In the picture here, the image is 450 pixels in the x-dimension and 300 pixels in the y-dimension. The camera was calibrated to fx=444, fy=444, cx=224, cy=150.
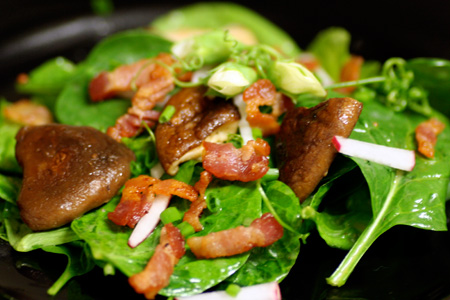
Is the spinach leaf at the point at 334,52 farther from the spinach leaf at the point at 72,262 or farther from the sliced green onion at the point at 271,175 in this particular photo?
the spinach leaf at the point at 72,262

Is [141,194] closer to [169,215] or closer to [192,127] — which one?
[169,215]

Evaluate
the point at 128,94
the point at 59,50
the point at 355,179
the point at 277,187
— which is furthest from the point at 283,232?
the point at 59,50

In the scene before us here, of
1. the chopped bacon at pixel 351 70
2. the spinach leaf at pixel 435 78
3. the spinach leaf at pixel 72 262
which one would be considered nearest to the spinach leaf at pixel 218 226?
the spinach leaf at pixel 72 262

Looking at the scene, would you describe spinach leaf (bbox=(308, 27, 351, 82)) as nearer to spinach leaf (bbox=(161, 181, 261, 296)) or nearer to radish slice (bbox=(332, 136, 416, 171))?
radish slice (bbox=(332, 136, 416, 171))

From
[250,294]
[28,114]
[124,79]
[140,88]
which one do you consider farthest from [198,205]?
[28,114]

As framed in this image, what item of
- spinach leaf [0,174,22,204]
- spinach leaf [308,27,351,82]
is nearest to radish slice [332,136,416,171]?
spinach leaf [308,27,351,82]
